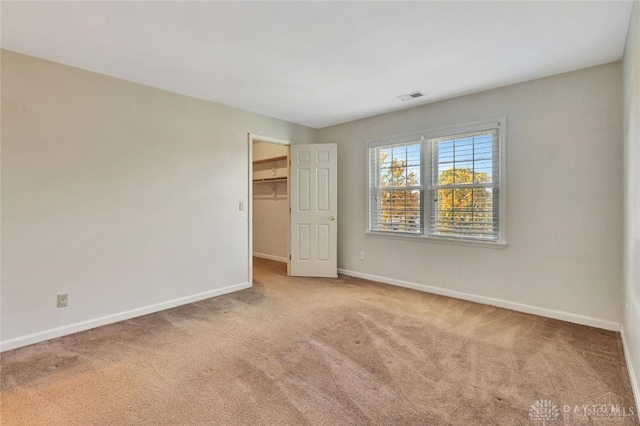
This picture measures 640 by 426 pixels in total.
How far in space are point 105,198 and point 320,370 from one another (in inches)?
102

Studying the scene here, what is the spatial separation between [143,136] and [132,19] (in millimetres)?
1360

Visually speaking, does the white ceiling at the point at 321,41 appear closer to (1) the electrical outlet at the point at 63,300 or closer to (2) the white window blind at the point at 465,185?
(2) the white window blind at the point at 465,185

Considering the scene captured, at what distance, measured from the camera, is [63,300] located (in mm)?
2670

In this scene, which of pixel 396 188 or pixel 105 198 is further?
pixel 396 188

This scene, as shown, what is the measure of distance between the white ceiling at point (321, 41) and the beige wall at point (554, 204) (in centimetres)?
26

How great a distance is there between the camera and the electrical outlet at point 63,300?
265cm

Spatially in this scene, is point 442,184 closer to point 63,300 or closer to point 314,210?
point 314,210

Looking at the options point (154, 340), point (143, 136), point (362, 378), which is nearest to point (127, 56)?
point (143, 136)

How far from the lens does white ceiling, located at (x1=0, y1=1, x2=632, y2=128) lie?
1.96 meters

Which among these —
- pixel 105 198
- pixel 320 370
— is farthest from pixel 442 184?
pixel 105 198

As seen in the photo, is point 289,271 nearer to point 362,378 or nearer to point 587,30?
point 362,378

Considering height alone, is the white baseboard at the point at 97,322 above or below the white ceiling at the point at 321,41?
below

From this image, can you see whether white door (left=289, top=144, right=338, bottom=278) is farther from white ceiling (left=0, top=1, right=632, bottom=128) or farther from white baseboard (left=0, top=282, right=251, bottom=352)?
white ceiling (left=0, top=1, right=632, bottom=128)

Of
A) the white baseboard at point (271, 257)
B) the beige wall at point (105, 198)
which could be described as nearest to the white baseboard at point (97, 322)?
the beige wall at point (105, 198)
